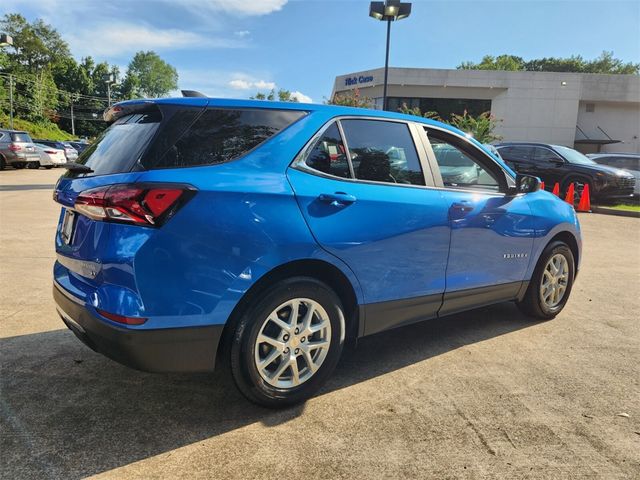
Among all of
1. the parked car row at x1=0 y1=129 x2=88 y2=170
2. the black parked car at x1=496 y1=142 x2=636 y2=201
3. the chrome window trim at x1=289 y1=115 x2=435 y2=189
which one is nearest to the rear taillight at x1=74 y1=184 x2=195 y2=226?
the chrome window trim at x1=289 y1=115 x2=435 y2=189

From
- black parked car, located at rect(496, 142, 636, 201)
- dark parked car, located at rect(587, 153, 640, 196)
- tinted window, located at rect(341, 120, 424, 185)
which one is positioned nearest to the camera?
tinted window, located at rect(341, 120, 424, 185)

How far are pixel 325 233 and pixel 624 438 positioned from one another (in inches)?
78.1

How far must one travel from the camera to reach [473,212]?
3.51 m

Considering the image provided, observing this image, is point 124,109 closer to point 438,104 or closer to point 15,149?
point 15,149

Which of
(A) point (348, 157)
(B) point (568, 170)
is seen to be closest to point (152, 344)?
(A) point (348, 157)

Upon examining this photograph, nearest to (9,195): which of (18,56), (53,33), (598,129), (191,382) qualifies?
(191,382)

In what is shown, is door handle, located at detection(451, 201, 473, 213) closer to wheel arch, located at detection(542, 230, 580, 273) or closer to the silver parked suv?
wheel arch, located at detection(542, 230, 580, 273)

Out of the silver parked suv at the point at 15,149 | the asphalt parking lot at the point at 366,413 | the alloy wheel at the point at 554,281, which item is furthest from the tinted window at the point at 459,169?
the silver parked suv at the point at 15,149

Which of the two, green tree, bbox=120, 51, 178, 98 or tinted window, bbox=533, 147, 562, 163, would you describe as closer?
tinted window, bbox=533, 147, 562, 163

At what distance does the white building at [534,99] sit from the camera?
37406 mm

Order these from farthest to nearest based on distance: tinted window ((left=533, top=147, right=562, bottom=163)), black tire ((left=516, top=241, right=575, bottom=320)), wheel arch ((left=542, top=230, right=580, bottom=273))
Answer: tinted window ((left=533, top=147, right=562, bottom=163)) → wheel arch ((left=542, top=230, right=580, bottom=273)) → black tire ((left=516, top=241, right=575, bottom=320))

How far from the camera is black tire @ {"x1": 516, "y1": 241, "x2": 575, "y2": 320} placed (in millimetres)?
4246

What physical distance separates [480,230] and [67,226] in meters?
2.79

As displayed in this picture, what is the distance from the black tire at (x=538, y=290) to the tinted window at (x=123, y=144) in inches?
135
